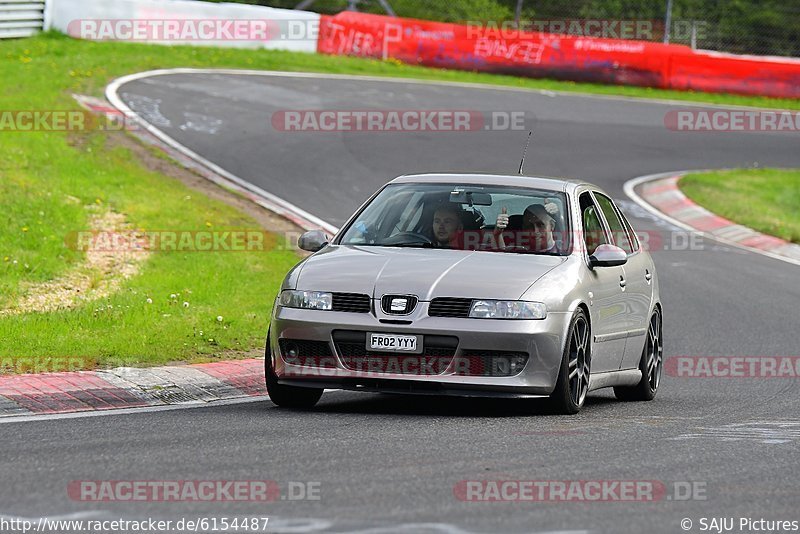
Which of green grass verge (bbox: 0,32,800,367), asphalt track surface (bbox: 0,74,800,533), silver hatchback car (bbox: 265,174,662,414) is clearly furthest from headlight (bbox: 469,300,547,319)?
green grass verge (bbox: 0,32,800,367)

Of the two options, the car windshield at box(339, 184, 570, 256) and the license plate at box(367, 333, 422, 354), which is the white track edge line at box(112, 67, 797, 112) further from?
the license plate at box(367, 333, 422, 354)

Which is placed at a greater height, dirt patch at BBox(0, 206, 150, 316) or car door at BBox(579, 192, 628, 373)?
car door at BBox(579, 192, 628, 373)

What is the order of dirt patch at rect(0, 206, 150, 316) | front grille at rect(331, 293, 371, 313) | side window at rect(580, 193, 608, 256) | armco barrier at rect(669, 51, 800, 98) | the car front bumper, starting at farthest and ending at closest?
armco barrier at rect(669, 51, 800, 98) → dirt patch at rect(0, 206, 150, 316) → side window at rect(580, 193, 608, 256) → front grille at rect(331, 293, 371, 313) → the car front bumper

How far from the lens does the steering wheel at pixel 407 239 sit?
31.9 feet

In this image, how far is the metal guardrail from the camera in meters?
31.0

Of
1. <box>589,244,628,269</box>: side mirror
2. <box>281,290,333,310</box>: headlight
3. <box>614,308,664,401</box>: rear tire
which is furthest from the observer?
<box>614,308,664,401</box>: rear tire

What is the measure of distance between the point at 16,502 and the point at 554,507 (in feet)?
7.05

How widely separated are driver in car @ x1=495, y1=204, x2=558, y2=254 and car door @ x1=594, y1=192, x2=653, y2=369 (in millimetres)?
934

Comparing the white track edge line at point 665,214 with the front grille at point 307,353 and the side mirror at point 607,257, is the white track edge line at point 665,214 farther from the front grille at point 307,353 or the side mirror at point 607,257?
the front grille at point 307,353

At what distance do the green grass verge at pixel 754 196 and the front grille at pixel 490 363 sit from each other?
12689 millimetres

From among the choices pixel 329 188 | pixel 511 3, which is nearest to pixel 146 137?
pixel 329 188

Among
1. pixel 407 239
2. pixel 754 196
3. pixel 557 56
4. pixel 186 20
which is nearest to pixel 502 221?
pixel 407 239

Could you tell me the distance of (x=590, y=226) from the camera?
10.3 m

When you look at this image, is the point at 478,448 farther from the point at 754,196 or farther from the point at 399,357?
the point at 754,196
